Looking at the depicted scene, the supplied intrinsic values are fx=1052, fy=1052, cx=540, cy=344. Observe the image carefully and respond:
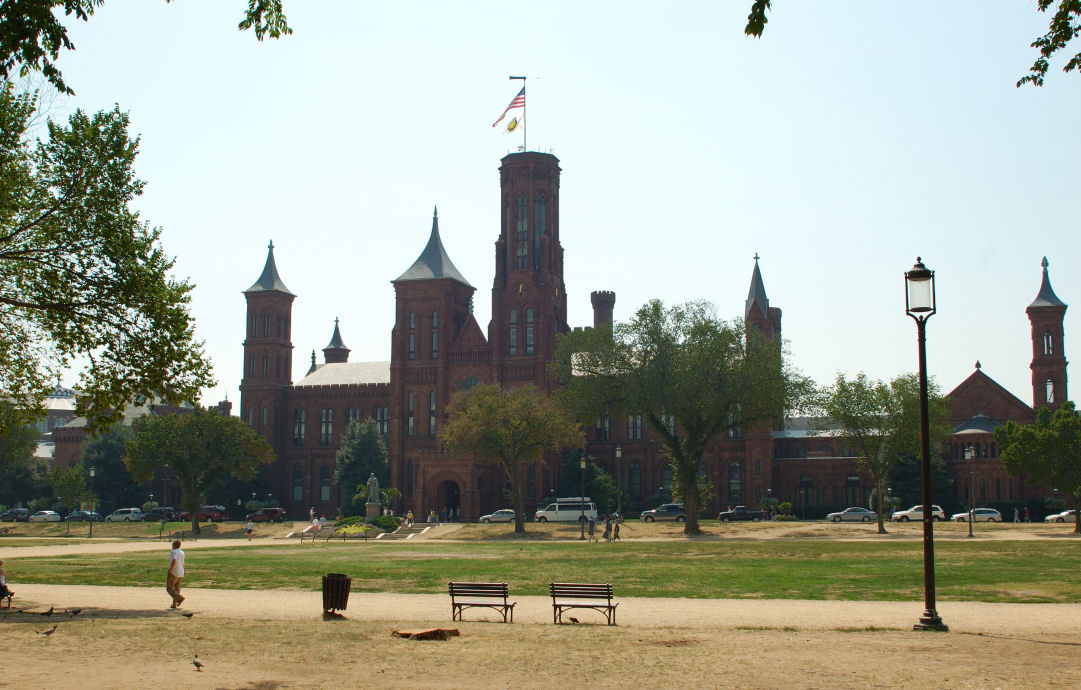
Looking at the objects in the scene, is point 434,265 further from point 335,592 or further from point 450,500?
point 335,592

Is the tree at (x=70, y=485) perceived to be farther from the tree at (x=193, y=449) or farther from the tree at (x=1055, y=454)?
the tree at (x=1055, y=454)

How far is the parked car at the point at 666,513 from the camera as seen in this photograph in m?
77.1

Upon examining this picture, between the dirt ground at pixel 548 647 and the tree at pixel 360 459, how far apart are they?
67001 mm

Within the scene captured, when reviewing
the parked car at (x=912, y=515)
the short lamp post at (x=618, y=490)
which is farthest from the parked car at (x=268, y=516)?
the parked car at (x=912, y=515)

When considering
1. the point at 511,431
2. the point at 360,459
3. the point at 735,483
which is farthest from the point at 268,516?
the point at 735,483

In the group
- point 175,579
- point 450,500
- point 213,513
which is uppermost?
point 175,579

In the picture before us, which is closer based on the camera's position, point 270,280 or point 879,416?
point 879,416

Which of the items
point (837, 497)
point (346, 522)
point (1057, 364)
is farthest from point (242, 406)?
point (1057, 364)

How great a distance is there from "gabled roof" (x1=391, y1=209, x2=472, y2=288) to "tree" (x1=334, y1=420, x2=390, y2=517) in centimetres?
1386

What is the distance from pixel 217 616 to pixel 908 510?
217ft

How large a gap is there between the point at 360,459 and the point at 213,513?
12.7m

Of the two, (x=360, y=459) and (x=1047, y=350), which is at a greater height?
(x=1047, y=350)

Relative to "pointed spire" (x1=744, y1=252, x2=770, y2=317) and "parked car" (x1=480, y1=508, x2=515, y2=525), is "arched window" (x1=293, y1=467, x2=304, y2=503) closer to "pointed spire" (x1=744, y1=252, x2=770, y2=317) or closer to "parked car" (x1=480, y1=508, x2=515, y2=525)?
"parked car" (x1=480, y1=508, x2=515, y2=525)

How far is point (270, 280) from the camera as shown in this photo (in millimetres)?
107250
